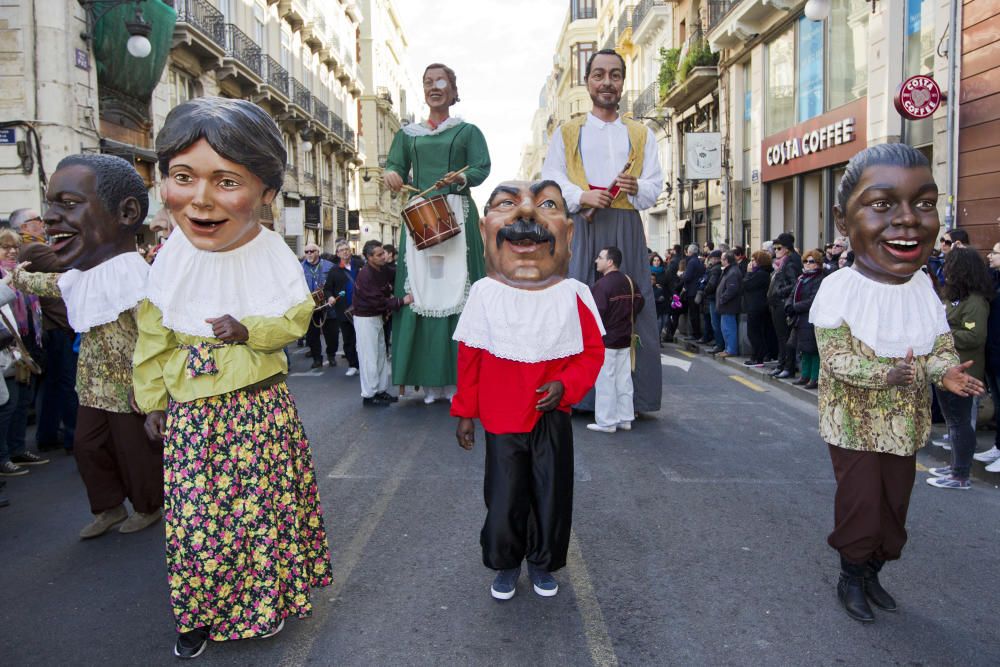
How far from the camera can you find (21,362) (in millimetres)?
5699

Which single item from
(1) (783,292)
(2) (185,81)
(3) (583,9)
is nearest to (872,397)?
(1) (783,292)

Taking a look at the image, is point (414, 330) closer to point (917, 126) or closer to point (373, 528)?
point (373, 528)

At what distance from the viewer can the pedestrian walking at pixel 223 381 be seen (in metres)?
3.05

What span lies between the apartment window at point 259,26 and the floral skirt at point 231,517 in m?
26.9

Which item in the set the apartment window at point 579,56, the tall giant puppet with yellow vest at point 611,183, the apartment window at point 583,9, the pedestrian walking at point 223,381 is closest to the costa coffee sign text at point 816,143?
the tall giant puppet with yellow vest at point 611,183

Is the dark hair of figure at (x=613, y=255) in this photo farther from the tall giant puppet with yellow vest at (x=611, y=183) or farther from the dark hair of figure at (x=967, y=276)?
the dark hair of figure at (x=967, y=276)

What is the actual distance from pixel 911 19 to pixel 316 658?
14210mm

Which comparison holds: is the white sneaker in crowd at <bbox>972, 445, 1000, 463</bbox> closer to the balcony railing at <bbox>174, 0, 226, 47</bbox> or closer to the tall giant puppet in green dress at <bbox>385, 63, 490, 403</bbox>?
the tall giant puppet in green dress at <bbox>385, 63, 490, 403</bbox>

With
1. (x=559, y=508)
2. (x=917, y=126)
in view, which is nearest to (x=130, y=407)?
(x=559, y=508)

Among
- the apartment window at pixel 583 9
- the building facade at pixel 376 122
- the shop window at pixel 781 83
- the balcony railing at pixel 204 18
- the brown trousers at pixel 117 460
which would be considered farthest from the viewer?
the apartment window at pixel 583 9

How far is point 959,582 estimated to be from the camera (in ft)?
12.6

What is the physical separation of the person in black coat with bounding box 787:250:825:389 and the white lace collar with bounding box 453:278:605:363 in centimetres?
→ 583

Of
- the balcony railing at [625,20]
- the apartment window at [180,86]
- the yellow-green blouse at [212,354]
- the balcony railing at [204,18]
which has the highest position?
the balcony railing at [625,20]

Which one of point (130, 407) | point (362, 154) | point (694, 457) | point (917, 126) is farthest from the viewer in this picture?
point (362, 154)
